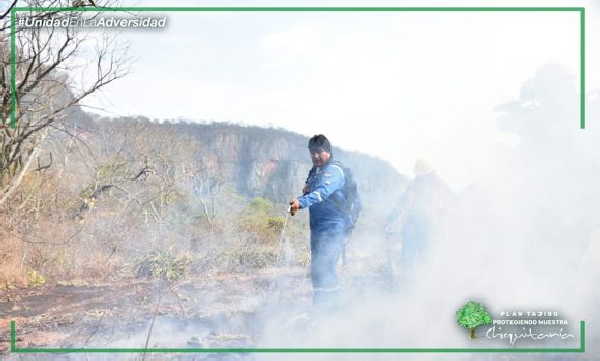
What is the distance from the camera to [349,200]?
562 cm

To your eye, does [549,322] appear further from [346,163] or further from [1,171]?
[1,171]

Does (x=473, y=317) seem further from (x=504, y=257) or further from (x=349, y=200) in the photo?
(x=349, y=200)

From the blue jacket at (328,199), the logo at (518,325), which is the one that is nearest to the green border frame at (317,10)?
the logo at (518,325)

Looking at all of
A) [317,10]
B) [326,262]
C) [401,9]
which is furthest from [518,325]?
[317,10]

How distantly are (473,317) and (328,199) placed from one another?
181cm

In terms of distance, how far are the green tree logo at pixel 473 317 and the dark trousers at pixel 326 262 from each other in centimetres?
124

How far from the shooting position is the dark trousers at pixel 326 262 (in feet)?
18.4

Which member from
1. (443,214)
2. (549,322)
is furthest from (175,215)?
(549,322)

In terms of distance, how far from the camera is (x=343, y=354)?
5430 millimetres

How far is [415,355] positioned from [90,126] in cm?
434

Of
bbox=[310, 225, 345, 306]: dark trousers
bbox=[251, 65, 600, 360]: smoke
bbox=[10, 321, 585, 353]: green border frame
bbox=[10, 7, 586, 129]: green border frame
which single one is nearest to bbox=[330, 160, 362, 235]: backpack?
bbox=[310, 225, 345, 306]: dark trousers

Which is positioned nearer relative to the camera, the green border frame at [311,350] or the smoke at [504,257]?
the green border frame at [311,350]

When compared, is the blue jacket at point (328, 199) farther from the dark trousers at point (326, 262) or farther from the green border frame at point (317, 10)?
the green border frame at point (317, 10)

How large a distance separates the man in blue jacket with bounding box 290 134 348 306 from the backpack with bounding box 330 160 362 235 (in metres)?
0.03
